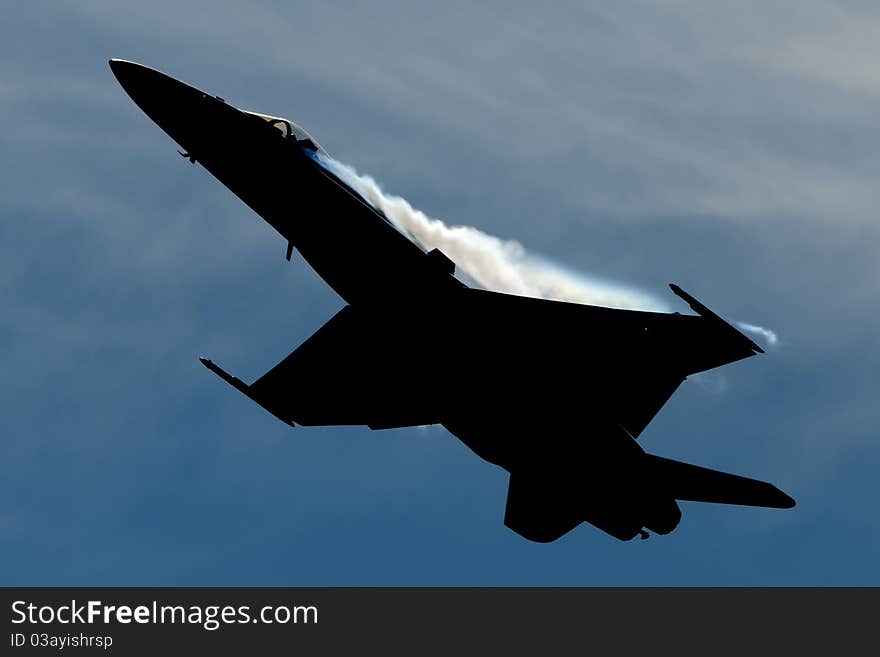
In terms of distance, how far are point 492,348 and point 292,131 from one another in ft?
20.6

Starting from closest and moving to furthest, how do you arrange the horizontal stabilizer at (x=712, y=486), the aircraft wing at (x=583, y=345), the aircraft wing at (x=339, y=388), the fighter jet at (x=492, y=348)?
1. the fighter jet at (x=492, y=348)
2. the aircraft wing at (x=583, y=345)
3. the horizontal stabilizer at (x=712, y=486)
4. the aircraft wing at (x=339, y=388)

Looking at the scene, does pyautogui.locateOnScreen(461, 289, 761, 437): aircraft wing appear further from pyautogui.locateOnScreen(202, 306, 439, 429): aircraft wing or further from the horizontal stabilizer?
pyautogui.locateOnScreen(202, 306, 439, 429): aircraft wing

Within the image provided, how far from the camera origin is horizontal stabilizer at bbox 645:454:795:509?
1072 inches

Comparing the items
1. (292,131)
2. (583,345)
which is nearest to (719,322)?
(583,345)

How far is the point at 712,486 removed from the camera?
90.7 feet

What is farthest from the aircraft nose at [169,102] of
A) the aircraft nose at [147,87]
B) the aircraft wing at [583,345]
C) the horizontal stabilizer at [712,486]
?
the horizontal stabilizer at [712,486]

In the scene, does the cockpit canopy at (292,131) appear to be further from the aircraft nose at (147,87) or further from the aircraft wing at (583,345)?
the aircraft wing at (583,345)

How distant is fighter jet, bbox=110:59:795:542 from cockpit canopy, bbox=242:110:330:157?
3cm

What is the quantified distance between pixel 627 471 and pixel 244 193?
10.5 meters

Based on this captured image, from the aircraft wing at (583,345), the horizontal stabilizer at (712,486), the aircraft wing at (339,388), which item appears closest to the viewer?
the aircraft wing at (583,345)

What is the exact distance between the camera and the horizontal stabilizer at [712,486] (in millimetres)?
27219

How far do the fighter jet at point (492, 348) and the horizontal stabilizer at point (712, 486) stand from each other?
0.03 meters

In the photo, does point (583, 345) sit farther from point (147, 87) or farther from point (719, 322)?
point (147, 87)
